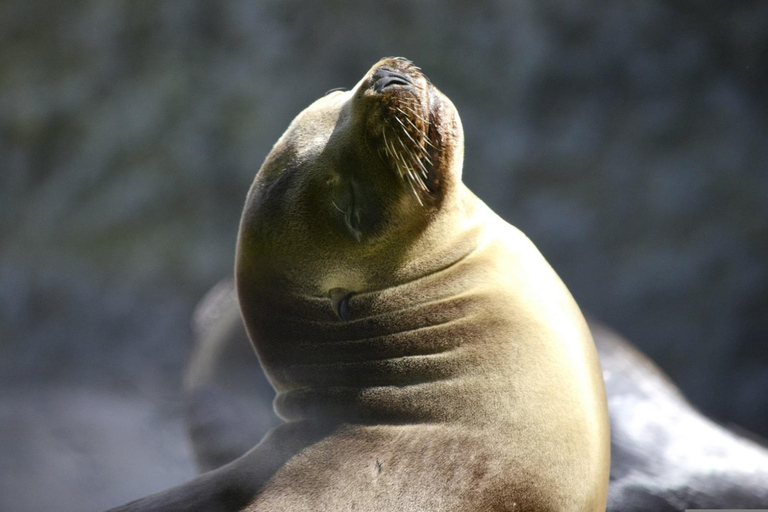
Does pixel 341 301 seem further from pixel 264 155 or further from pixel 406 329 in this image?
pixel 264 155

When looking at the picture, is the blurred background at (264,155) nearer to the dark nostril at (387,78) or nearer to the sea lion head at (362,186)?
the sea lion head at (362,186)

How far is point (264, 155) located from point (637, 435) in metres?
1.86

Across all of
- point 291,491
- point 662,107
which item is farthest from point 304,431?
point 662,107

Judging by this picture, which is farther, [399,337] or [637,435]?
[637,435]

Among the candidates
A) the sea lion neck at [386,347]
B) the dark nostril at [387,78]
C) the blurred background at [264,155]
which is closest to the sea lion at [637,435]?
the blurred background at [264,155]

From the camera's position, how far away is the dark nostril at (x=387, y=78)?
1354 mm

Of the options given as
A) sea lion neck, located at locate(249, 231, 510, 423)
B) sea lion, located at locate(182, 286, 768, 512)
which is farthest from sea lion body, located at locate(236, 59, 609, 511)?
sea lion, located at locate(182, 286, 768, 512)

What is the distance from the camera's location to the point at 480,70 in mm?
3191

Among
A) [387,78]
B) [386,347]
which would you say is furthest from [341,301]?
[387,78]

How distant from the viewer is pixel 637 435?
198 cm

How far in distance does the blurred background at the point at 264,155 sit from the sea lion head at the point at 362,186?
2.38 ft

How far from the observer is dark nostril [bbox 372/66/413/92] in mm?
1354

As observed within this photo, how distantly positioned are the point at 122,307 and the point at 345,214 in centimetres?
140

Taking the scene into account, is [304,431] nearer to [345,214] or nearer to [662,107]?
[345,214]
